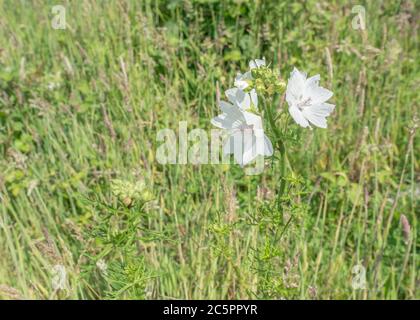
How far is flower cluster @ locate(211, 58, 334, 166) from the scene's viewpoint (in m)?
1.08

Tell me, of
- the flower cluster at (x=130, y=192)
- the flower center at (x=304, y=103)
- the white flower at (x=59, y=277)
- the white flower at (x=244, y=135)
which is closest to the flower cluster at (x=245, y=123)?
the white flower at (x=244, y=135)

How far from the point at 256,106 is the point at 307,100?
0.15 meters

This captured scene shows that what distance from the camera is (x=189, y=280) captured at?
1.77m

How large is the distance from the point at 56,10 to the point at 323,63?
4.72 feet

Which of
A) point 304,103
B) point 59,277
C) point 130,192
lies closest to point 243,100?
point 304,103

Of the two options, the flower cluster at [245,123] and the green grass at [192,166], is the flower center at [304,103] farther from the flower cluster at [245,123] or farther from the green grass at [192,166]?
the green grass at [192,166]

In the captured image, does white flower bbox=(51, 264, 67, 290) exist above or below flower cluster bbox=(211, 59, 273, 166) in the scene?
below

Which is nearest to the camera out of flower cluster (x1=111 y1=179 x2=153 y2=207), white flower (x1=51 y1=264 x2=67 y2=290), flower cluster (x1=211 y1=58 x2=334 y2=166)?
flower cluster (x1=211 y1=58 x2=334 y2=166)

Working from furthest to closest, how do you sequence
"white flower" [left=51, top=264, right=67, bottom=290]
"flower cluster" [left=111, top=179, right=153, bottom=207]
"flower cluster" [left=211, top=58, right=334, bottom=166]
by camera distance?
"white flower" [left=51, top=264, right=67, bottom=290] → "flower cluster" [left=111, top=179, right=153, bottom=207] → "flower cluster" [left=211, top=58, right=334, bottom=166]

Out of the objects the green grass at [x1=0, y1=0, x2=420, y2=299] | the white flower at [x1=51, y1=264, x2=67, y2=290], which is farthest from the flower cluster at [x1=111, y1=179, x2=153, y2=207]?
the white flower at [x1=51, y1=264, x2=67, y2=290]

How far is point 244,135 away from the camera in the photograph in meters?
1.13

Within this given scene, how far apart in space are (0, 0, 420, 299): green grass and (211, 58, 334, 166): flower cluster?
0.19m

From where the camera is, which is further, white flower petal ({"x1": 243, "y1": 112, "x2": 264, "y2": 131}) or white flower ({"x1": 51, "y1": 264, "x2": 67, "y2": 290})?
white flower ({"x1": 51, "y1": 264, "x2": 67, "y2": 290})

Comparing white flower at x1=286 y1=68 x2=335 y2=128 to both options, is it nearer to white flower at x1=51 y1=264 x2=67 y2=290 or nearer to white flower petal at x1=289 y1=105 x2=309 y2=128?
white flower petal at x1=289 y1=105 x2=309 y2=128
